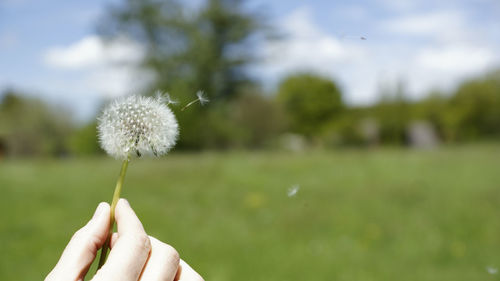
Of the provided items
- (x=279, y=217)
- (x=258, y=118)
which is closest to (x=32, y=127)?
(x=258, y=118)

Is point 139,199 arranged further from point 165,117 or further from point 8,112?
point 8,112

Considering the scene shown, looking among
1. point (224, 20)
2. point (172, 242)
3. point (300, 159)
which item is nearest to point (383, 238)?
point (172, 242)

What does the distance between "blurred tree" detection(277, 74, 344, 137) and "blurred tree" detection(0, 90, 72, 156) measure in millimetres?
41780

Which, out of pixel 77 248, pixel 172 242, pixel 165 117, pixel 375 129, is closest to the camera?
pixel 77 248

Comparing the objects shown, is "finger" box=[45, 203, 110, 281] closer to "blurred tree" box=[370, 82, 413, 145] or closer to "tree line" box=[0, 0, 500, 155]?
"tree line" box=[0, 0, 500, 155]

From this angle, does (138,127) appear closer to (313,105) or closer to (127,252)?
(127,252)

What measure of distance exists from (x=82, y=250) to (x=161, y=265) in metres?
0.23

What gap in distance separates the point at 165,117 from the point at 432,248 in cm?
871

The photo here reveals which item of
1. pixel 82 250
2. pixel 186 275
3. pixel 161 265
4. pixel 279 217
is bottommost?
pixel 279 217

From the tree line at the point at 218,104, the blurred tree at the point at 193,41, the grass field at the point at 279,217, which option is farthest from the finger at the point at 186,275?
the blurred tree at the point at 193,41

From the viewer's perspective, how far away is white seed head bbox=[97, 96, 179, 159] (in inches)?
52.8

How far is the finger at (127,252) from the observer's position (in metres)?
1.21

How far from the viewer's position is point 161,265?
1315 mm

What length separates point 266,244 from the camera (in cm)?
873
